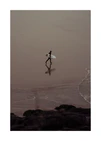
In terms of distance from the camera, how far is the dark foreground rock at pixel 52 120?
6.62ft

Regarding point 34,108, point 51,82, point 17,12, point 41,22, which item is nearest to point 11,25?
point 17,12

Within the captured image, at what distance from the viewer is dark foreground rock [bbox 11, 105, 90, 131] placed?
2.02 meters

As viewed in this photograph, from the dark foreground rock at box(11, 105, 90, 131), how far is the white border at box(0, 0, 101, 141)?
6 centimetres

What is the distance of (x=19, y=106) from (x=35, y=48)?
57 cm

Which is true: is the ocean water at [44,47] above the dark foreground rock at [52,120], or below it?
above

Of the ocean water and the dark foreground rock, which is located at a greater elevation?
the ocean water

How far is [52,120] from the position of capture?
2.02 meters
